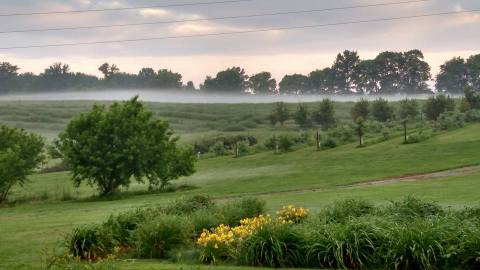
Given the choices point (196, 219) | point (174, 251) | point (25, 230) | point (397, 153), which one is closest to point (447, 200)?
point (196, 219)

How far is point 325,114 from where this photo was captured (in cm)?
8656

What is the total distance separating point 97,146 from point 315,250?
2842cm

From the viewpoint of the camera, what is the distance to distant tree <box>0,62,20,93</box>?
561 ft

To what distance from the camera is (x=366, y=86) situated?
147 meters

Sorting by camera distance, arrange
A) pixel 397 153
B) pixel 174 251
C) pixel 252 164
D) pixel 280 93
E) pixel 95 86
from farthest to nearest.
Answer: pixel 95 86 < pixel 280 93 < pixel 252 164 < pixel 397 153 < pixel 174 251

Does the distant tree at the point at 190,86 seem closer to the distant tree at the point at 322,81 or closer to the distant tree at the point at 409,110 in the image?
the distant tree at the point at 322,81

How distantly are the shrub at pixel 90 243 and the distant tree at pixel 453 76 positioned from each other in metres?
139

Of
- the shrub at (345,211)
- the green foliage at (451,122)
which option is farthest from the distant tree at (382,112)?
the shrub at (345,211)

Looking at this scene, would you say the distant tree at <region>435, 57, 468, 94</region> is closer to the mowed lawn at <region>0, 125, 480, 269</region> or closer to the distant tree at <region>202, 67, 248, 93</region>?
the distant tree at <region>202, 67, 248, 93</region>

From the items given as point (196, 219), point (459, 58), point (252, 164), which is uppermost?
point (459, 58)

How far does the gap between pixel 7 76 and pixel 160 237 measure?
174486mm

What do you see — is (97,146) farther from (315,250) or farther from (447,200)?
(315,250)

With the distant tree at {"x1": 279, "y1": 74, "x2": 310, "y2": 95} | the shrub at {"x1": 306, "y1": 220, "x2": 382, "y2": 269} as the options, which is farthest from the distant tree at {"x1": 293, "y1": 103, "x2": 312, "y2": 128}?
the shrub at {"x1": 306, "y1": 220, "x2": 382, "y2": 269}

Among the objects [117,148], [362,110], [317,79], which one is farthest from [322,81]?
[117,148]
